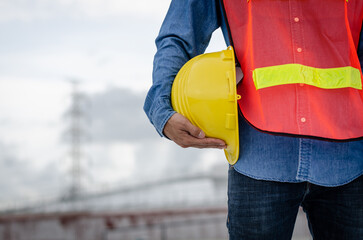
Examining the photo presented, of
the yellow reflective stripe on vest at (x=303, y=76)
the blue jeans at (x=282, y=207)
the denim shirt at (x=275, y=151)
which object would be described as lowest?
the blue jeans at (x=282, y=207)

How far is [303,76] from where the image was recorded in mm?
1321

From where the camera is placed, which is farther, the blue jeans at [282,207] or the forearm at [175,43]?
the forearm at [175,43]

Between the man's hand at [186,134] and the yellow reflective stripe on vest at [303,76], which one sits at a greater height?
the yellow reflective stripe on vest at [303,76]

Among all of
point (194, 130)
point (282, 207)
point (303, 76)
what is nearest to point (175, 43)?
point (194, 130)

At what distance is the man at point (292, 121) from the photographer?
4.26 feet

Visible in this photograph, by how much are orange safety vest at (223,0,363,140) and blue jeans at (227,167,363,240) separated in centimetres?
19

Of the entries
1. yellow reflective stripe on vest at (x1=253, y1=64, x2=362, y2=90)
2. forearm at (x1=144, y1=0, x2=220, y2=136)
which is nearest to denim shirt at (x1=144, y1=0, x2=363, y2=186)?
forearm at (x1=144, y1=0, x2=220, y2=136)

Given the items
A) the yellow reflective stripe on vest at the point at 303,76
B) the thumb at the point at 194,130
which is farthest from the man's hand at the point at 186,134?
the yellow reflective stripe on vest at the point at 303,76

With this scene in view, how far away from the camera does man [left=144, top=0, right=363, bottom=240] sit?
130 centimetres

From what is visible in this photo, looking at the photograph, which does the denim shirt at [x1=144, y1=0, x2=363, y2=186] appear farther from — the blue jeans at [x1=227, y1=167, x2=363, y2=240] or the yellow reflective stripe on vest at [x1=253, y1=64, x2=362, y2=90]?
the yellow reflective stripe on vest at [x1=253, y1=64, x2=362, y2=90]

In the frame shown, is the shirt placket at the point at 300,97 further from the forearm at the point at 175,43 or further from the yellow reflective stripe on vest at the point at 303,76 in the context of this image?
the forearm at the point at 175,43

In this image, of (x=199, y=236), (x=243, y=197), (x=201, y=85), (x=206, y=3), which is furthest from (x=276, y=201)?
(x=199, y=236)

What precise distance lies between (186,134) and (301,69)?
46 centimetres

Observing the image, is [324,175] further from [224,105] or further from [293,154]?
[224,105]
